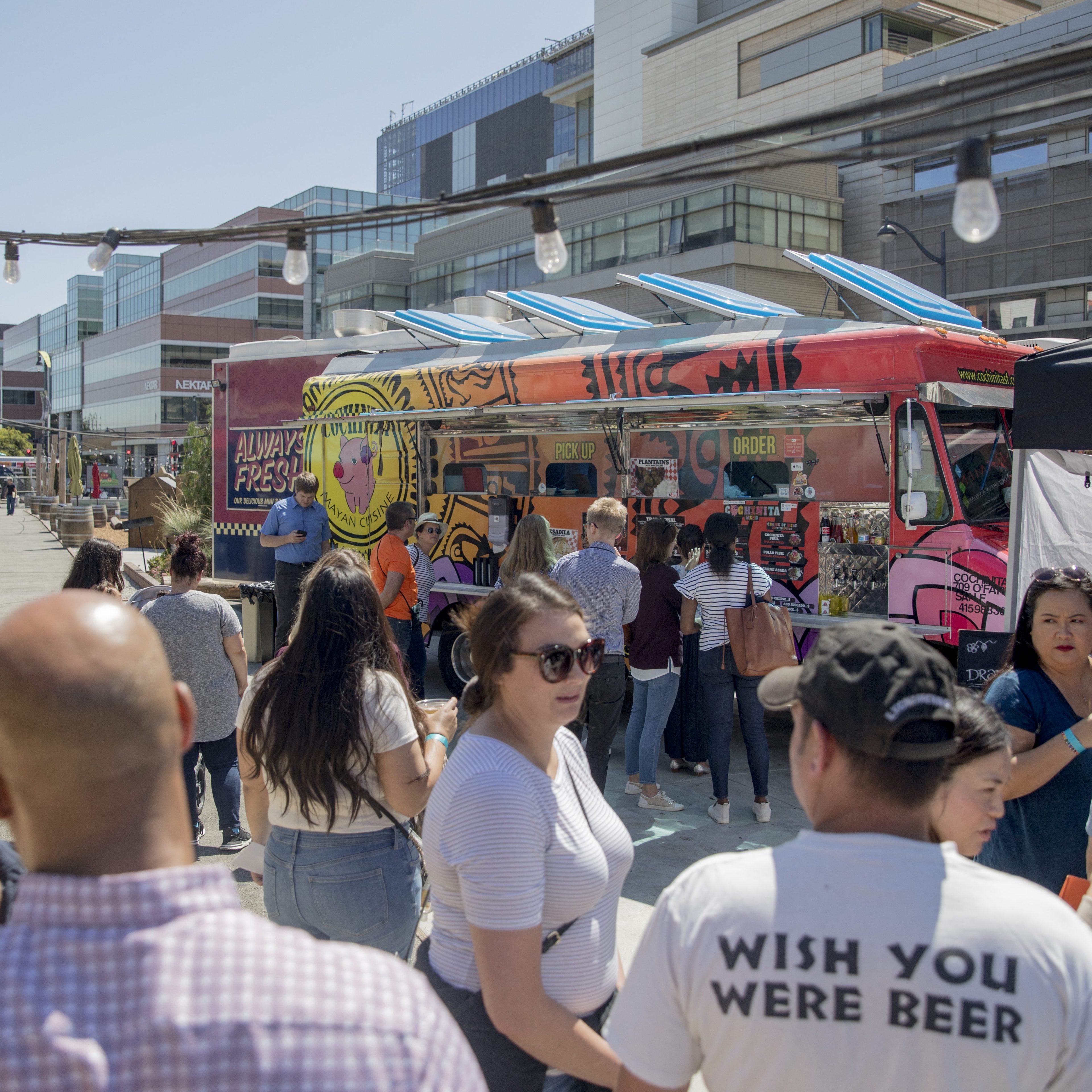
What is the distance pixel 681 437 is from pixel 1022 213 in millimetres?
32652

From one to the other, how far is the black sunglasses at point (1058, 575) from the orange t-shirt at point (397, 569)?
17.9 ft

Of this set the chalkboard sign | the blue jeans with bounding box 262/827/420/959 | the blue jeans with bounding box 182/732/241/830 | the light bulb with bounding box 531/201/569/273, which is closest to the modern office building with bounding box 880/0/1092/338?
the chalkboard sign

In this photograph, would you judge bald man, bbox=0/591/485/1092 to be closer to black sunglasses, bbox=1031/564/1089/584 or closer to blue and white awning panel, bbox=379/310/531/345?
black sunglasses, bbox=1031/564/1089/584

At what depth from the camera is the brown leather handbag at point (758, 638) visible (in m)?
6.13

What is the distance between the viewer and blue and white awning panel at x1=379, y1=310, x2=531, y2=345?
10141 millimetres

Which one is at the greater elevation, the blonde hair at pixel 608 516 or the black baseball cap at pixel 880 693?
the blonde hair at pixel 608 516

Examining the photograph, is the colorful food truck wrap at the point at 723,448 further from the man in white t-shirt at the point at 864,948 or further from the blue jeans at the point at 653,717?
the man in white t-shirt at the point at 864,948

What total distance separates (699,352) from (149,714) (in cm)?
714

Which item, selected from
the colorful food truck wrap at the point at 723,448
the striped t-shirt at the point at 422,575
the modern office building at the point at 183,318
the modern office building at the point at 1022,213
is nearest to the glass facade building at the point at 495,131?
the modern office building at the point at 183,318

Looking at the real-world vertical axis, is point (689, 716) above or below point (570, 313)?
below

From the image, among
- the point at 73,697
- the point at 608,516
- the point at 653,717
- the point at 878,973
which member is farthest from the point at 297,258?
the point at 878,973

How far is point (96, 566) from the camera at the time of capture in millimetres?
5180

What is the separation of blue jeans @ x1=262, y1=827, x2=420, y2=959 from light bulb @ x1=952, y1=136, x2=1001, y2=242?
7.91 ft

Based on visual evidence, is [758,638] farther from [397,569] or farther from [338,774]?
[338,774]
